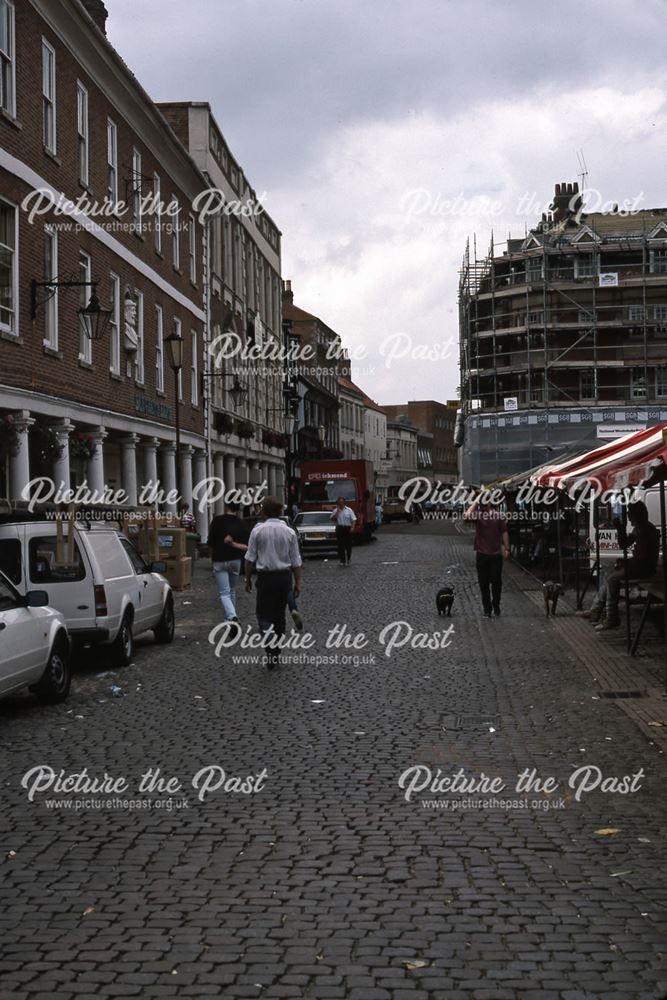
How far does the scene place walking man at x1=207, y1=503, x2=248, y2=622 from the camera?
16.7 metres

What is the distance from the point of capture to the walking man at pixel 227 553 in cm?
1673

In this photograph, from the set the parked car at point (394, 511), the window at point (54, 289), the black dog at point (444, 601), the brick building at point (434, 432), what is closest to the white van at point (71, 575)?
the black dog at point (444, 601)

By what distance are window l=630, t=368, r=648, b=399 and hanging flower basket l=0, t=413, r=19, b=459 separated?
A: 44.6 m

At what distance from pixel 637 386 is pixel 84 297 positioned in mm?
39460

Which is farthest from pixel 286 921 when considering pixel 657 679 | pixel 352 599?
pixel 352 599

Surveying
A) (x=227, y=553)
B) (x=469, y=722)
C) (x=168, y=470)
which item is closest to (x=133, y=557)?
(x=227, y=553)

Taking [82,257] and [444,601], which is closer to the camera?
[444,601]

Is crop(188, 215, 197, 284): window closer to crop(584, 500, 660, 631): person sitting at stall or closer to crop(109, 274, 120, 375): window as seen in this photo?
crop(109, 274, 120, 375): window

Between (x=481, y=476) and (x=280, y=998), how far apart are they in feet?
176

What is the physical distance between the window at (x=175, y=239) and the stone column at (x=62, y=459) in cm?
1270

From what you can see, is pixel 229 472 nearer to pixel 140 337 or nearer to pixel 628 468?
pixel 140 337

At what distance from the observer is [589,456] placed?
680 inches

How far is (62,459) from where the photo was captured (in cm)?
2344

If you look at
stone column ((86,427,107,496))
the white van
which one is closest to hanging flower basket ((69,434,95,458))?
stone column ((86,427,107,496))
